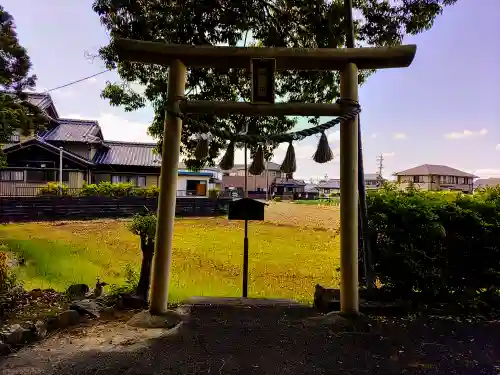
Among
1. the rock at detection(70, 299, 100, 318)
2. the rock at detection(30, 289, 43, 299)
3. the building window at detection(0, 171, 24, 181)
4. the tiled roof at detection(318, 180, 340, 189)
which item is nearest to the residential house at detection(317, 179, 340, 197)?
the tiled roof at detection(318, 180, 340, 189)

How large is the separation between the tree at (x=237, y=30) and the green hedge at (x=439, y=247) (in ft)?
6.37

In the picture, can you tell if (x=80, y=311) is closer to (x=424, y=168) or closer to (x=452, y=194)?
(x=452, y=194)

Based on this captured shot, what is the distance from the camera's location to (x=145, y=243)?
157 inches

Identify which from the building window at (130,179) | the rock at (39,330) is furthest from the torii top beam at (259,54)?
the building window at (130,179)

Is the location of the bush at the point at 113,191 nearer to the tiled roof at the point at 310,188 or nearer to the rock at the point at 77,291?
the rock at the point at 77,291

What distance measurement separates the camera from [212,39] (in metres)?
5.29

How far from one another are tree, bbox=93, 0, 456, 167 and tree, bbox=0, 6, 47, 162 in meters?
2.13

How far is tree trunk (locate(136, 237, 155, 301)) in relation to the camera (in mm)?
3951

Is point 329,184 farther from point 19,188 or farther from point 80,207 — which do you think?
point 80,207

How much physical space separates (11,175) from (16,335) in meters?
17.2

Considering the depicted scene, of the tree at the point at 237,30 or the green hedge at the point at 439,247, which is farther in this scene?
the tree at the point at 237,30

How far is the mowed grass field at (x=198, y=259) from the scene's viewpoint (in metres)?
5.28

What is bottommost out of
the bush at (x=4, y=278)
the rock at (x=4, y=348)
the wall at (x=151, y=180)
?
the rock at (x=4, y=348)

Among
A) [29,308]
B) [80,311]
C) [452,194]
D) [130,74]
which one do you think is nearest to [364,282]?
[452,194]
